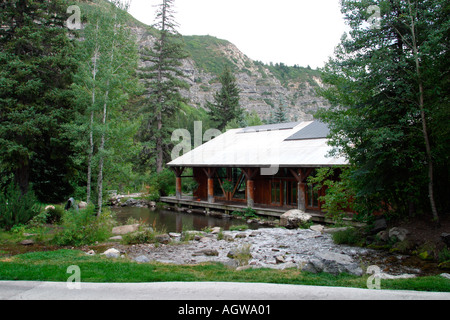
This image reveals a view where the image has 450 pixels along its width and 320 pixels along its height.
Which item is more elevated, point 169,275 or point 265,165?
point 265,165

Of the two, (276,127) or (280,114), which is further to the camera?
(280,114)

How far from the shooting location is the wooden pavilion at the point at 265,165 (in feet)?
50.1

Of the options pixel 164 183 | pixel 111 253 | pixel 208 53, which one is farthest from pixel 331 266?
pixel 208 53

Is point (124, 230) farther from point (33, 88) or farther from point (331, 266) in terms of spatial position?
point (331, 266)

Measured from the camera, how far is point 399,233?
9.05 m

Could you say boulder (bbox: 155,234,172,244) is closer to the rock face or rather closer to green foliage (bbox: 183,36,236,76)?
the rock face

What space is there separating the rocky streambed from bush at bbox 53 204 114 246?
807mm

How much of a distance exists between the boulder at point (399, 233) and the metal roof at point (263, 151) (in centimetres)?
379

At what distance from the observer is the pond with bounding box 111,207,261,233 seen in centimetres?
1540

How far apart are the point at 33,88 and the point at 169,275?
11.3 meters

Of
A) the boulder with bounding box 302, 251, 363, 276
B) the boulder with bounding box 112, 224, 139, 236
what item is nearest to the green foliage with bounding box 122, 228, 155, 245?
the boulder with bounding box 112, 224, 139, 236

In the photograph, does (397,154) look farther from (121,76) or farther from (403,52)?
(121,76)
